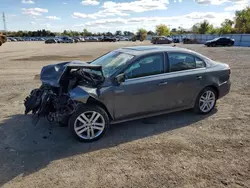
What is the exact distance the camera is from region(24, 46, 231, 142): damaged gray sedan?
164 inches

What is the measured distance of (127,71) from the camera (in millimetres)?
4469

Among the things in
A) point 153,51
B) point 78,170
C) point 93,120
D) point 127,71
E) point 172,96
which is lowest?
point 78,170

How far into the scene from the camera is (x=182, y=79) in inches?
196

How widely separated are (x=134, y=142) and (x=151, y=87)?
115 cm

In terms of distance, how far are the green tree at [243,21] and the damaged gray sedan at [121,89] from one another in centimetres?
6929

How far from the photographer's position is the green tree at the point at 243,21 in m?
65.4

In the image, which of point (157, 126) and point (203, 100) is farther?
point (203, 100)

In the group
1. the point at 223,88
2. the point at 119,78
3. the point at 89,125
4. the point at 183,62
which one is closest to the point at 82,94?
the point at 89,125

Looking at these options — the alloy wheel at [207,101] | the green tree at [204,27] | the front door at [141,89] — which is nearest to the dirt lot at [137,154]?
the alloy wheel at [207,101]

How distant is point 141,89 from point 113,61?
940 millimetres


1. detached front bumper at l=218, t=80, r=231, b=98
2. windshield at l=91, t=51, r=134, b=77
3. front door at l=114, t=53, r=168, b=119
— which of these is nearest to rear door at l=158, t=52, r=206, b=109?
front door at l=114, t=53, r=168, b=119

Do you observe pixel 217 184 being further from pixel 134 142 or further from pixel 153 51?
pixel 153 51

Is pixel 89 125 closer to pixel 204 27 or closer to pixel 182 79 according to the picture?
pixel 182 79

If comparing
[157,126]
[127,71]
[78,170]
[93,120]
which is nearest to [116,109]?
[93,120]
